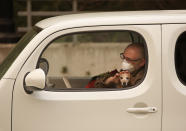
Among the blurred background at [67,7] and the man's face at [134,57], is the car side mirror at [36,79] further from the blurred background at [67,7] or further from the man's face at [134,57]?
the blurred background at [67,7]

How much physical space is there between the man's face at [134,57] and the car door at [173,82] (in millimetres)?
246

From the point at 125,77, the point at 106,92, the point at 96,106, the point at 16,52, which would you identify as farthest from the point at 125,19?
the point at 16,52

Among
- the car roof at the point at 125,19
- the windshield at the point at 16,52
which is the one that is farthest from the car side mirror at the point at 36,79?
the car roof at the point at 125,19

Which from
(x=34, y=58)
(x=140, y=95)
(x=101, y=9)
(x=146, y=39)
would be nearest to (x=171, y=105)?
(x=140, y=95)

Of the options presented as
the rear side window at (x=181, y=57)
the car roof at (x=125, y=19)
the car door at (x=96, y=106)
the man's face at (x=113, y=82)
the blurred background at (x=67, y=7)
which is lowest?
the car door at (x=96, y=106)

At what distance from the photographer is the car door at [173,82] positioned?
3781 millimetres

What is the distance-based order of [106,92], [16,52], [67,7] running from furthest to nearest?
[67,7], [16,52], [106,92]

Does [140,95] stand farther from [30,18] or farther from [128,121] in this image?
[30,18]

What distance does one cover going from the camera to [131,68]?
162 inches

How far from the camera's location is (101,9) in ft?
40.1

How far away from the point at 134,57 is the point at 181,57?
1.21 feet

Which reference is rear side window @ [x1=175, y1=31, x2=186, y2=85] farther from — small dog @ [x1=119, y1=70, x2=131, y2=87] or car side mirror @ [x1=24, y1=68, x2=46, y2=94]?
car side mirror @ [x1=24, y1=68, x2=46, y2=94]

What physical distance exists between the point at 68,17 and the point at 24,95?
0.76 m

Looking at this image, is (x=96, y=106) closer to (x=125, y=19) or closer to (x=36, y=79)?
(x=36, y=79)
